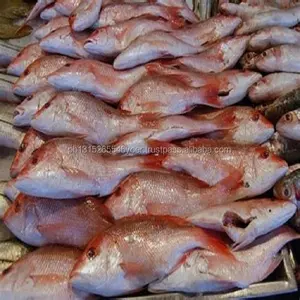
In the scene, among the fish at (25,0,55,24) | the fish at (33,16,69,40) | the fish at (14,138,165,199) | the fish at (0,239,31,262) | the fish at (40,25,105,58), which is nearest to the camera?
the fish at (14,138,165,199)

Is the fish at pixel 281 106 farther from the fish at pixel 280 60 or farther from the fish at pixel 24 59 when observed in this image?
the fish at pixel 24 59

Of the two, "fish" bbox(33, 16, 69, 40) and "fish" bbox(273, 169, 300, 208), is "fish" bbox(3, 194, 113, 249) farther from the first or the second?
"fish" bbox(33, 16, 69, 40)

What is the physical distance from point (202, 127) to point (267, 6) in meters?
1.11

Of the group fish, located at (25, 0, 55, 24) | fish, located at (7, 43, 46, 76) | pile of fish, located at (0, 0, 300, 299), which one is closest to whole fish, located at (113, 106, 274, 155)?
pile of fish, located at (0, 0, 300, 299)

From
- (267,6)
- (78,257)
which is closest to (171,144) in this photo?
(78,257)

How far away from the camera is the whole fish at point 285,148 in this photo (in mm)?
2141

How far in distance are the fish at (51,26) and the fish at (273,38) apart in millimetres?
1097

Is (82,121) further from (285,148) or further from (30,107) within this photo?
(285,148)

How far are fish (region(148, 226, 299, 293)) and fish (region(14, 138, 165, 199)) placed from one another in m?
0.43

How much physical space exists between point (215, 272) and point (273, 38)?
1326mm

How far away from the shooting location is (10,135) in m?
2.48

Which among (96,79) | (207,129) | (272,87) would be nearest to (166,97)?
(207,129)

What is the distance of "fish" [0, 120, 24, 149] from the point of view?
2.47 meters

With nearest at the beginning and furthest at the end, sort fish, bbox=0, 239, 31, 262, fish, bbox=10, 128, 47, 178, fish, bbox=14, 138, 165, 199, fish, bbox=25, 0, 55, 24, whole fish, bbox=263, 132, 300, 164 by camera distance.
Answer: fish, bbox=14, 138, 165, 199
fish, bbox=0, 239, 31, 262
whole fish, bbox=263, 132, 300, 164
fish, bbox=10, 128, 47, 178
fish, bbox=25, 0, 55, 24
